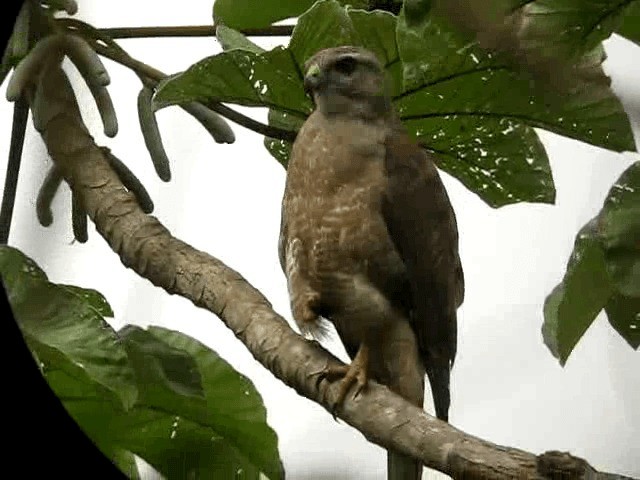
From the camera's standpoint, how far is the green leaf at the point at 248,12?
2.27 ft

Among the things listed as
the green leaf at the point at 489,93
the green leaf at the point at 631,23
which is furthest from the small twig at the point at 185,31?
Answer: the green leaf at the point at 631,23

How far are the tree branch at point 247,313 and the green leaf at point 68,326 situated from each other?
0.16 feet

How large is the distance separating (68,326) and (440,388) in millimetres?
230

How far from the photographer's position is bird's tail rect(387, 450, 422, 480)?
0.56 m

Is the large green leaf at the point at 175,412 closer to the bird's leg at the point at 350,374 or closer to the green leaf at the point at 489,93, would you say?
the bird's leg at the point at 350,374

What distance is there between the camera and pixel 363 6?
683mm

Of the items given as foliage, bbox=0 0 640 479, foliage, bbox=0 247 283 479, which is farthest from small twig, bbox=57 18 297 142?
foliage, bbox=0 247 283 479

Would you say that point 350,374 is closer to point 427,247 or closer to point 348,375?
point 348,375

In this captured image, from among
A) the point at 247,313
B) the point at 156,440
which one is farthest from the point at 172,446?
the point at 247,313

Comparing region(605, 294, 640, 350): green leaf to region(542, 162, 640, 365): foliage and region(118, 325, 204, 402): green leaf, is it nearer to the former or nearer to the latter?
region(542, 162, 640, 365): foliage

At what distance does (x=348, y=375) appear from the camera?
0.63 m

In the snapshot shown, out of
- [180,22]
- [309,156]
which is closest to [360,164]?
[309,156]

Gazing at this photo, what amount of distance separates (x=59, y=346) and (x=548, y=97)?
1.07 feet

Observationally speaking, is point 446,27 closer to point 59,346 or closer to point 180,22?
point 180,22
